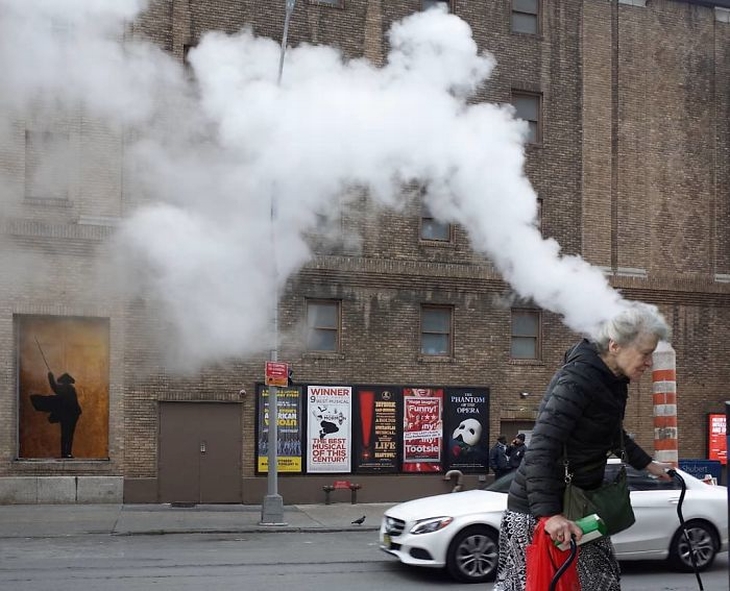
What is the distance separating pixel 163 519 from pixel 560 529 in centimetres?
1339

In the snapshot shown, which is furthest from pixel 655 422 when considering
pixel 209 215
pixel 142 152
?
pixel 142 152

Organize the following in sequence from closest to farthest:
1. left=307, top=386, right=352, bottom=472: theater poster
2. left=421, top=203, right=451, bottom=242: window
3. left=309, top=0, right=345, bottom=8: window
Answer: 1. left=307, top=386, right=352, bottom=472: theater poster
2. left=309, top=0, right=345, bottom=8: window
3. left=421, top=203, right=451, bottom=242: window

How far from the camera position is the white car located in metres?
9.73

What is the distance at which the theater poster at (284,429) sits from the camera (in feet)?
62.0

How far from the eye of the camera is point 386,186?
19422 millimetres

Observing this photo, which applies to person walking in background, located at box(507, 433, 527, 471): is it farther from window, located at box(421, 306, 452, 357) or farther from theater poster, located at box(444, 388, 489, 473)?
window, located at box(421, 306, 452, 357)

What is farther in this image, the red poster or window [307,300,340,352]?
the red poster

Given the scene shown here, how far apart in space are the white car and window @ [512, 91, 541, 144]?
11.5 metres

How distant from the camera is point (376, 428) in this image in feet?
64.4

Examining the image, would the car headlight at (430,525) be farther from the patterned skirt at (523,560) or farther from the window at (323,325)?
the window at (323,325)

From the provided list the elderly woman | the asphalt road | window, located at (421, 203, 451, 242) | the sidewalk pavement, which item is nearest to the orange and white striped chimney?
window, located at (421, 203, 451, 242)

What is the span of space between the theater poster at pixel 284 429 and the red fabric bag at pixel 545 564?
15052 millimetres

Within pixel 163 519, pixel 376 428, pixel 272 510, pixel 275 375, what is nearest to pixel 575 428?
pixel 275 375

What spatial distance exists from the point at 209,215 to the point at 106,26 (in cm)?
377
